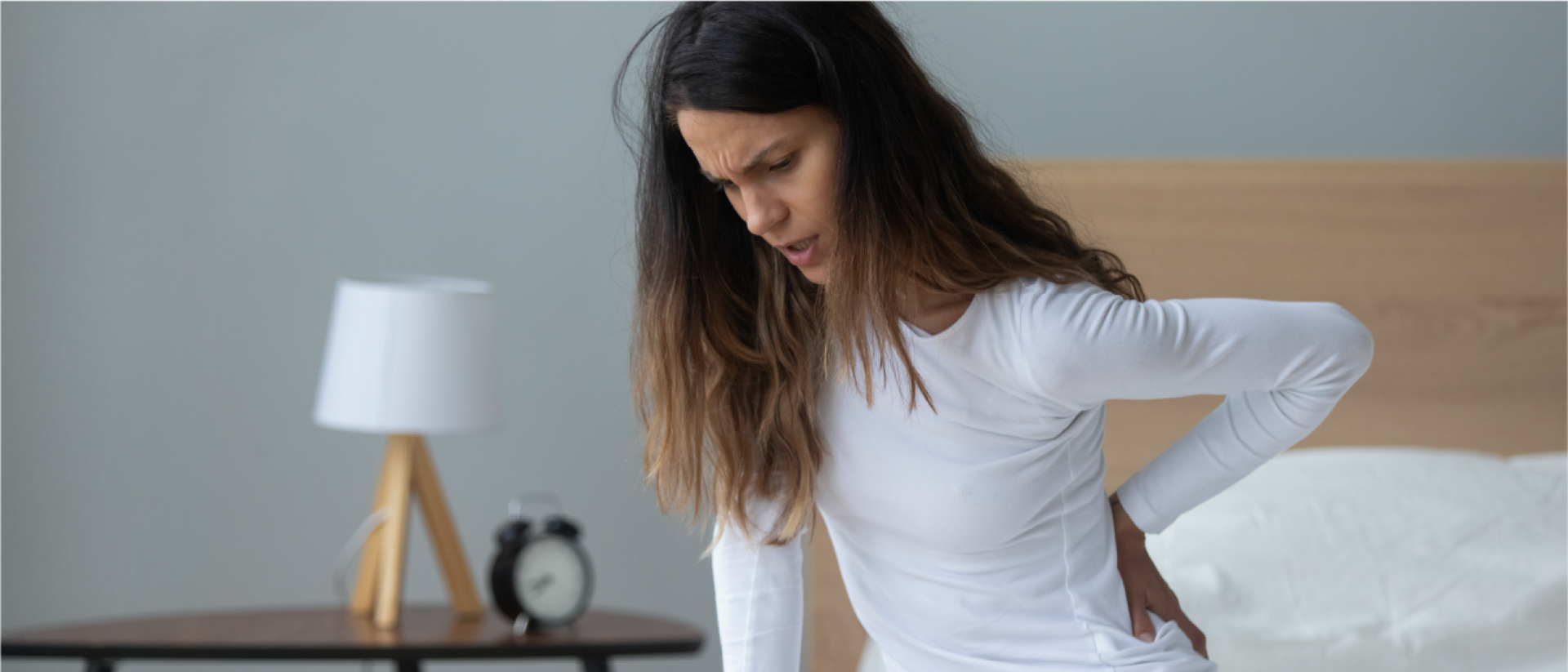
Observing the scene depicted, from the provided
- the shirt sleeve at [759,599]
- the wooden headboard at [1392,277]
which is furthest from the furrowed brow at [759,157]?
the wooden headboard at [1392,277]

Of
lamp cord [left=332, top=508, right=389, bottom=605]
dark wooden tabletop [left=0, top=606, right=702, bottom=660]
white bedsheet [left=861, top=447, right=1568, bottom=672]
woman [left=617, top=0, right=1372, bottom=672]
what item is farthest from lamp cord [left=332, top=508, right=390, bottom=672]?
woman [left=617, top=0, right=1372, bottom=672]

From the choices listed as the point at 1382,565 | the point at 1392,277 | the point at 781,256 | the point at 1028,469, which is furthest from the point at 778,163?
the point at 1392,277

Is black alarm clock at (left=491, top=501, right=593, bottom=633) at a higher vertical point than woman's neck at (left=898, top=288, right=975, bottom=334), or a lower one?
lower

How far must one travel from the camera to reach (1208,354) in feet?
2.58

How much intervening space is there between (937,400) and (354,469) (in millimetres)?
1480

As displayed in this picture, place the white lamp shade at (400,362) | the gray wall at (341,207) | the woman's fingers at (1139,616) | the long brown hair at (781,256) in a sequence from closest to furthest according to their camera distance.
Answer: the long brown hair at (781,256), the woman's fingers at (1139,616), the white lamp shade at (400,362), the gray wall at (341,207)

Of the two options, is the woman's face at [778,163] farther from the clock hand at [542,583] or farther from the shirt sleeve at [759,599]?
the clock hand at [542,583]

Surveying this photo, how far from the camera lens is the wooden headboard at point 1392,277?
5.48ft

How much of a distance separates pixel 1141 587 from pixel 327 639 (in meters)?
1.10

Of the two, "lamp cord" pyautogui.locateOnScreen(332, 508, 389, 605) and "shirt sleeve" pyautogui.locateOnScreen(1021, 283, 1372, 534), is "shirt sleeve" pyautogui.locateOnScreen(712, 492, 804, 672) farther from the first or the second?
"lamp cord" pyautogui.locateOnScreen(332, 508, 389, 605)

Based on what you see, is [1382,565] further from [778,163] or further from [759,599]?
[778,163]

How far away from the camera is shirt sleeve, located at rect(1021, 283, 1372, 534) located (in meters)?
0.77

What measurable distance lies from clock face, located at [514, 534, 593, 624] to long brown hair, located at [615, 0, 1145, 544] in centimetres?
71

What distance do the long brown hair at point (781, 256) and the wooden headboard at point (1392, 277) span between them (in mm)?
815
